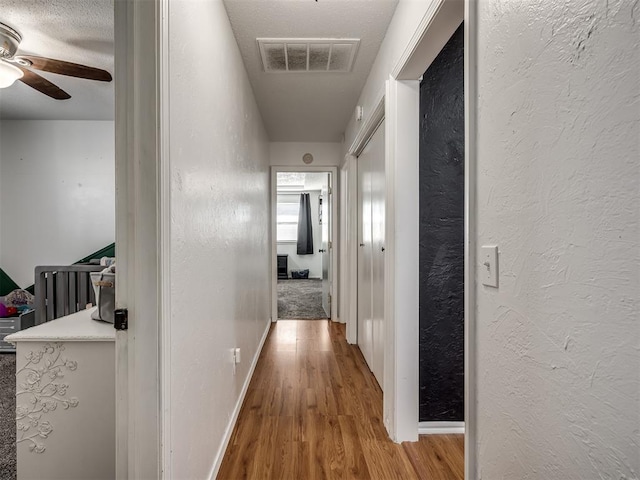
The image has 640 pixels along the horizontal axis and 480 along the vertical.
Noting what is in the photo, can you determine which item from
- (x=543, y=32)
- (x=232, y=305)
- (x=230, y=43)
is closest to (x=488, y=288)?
(x=543, y=32)

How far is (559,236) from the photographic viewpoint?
627 millimetres

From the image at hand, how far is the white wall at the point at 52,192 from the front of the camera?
336 centimetres

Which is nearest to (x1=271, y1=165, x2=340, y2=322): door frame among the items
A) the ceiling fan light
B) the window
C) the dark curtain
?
the ceiling fan light

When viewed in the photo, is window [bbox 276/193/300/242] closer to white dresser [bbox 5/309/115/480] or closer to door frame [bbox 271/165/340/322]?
door frame [bbox 271/165/340/322]

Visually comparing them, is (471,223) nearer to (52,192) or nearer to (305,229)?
(52,192)

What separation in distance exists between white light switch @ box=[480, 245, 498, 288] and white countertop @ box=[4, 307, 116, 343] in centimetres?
123

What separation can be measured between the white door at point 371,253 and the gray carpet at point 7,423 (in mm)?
2032

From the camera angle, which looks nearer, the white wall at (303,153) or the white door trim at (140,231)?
the white door trim at (140,231)

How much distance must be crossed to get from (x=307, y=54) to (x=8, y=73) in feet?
5.88

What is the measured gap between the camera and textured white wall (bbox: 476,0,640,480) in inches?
19.8

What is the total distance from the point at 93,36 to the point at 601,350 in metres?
2.85

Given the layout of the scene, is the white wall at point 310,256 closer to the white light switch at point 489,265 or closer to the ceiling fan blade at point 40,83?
the ceiling fan blade at point 40,83

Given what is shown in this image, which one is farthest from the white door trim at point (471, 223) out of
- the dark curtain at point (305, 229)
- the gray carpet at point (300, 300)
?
the dark curtain at point (305, 229)

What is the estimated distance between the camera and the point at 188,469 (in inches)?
44.3
